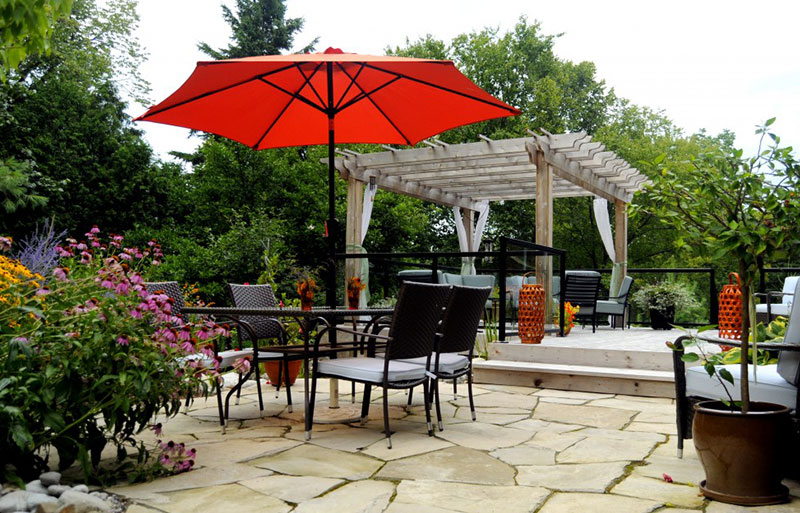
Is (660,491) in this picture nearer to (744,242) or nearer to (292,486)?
(744,242)

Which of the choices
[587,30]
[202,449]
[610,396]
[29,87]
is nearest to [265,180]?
[29,87]

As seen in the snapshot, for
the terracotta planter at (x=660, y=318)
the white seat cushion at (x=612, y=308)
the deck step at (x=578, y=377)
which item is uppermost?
the white seat cushion at (x=612, y=308)

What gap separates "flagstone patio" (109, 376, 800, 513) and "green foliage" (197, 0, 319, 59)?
51.3ft

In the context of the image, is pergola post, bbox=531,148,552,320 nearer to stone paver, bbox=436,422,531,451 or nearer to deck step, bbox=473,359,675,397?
deck step, bbox=473,359,675,397

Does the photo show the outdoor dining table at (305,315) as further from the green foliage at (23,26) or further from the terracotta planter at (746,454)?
the terracotta planter at (746,454)

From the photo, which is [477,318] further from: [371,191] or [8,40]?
[371,191]

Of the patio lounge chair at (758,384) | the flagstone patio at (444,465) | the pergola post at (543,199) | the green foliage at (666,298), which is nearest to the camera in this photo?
the flagstone patio at (444,465)

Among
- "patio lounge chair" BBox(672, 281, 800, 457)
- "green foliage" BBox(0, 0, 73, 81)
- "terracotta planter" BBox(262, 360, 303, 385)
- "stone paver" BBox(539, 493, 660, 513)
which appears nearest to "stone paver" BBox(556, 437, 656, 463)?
"patio lounge chair" BBox(672, 281, 800, 457)

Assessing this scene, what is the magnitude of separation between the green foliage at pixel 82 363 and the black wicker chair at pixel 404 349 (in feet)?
3.14

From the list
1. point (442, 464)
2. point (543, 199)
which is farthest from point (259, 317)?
point (543, 199)

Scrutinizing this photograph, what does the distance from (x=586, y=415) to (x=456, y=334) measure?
1.12 meters

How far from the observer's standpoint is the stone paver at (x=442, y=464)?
2.59 m

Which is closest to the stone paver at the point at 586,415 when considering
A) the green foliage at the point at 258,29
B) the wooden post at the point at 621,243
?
the wooden post at the point at 621,243

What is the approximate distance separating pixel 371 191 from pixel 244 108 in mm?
5239
